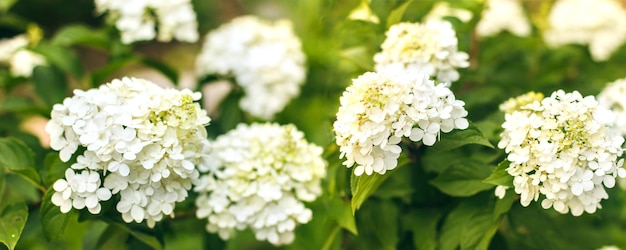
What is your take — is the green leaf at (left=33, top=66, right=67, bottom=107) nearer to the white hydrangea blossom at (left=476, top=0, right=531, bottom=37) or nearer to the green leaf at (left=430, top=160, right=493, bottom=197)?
the green leaf at (left=430, top=160, right=493, bottom=197)

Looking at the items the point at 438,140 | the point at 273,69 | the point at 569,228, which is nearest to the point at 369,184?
the point at 438,140

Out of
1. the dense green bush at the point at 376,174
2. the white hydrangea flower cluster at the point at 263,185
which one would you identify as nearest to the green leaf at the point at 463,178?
the dense green bush at the point at 376,174

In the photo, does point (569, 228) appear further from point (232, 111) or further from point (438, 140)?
point (232, 111)

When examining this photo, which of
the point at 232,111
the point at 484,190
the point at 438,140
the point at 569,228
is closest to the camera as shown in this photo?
the point at 438,140

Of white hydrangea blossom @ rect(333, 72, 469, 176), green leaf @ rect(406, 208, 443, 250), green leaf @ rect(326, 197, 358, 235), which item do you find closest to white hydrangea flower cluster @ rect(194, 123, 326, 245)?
green leaf @ rect(326, 197, 358, 235)

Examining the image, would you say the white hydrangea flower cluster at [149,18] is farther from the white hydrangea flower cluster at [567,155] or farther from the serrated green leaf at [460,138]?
the white hydrangea flower cluster at [567,155]

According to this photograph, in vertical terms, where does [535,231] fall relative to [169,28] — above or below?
below
